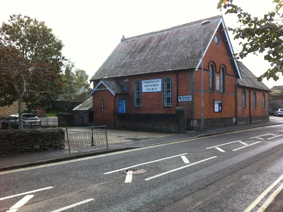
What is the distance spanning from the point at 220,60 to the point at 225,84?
289 centimetres

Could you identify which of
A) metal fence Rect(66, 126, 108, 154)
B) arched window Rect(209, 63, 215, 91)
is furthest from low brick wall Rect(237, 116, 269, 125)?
metal fence Rect(66, 126, 108, 154)

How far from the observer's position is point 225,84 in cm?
2700

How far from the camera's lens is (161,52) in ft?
86.9

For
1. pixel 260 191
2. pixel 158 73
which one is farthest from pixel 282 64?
pixel 158 73

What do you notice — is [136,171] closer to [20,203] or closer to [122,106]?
[20,203]

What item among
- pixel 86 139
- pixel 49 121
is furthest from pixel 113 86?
pixel 86 139

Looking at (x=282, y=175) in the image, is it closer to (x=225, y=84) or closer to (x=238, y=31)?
(x=238, y=31)

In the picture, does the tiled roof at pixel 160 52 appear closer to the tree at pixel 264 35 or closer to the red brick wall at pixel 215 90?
the red brick wall at pixel 215 90

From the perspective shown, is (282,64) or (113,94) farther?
(113,94)

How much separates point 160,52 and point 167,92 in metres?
5.45

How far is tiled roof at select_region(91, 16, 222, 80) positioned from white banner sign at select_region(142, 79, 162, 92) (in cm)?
111

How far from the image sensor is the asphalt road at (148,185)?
4.94 metres

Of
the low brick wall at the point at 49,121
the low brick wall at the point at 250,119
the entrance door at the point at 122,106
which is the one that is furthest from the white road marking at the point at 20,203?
the low brick wall at the point at 250,119

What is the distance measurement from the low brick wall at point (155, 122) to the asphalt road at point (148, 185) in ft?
32.3
